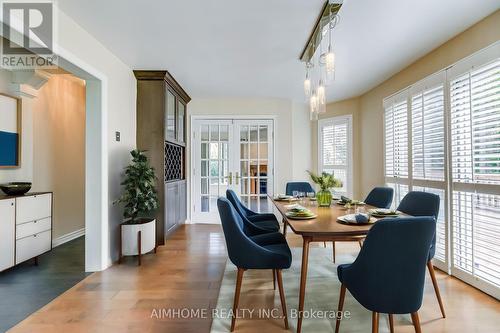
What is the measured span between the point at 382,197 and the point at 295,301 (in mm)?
1604

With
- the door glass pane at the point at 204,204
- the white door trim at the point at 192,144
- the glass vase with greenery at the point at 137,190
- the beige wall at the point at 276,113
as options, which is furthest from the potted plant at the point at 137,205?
the beige wall at the point at 276,113

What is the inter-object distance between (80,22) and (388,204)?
3659mm

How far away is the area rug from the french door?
7.43 ft

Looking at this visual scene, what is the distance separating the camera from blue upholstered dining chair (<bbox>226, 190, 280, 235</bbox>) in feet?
8.52

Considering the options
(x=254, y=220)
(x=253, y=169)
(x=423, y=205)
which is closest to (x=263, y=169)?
(x=253, y=169)

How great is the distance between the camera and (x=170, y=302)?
2215 mm

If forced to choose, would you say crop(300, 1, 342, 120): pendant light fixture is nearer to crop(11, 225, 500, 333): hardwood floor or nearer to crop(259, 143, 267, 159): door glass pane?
crop(11, 225, 500, 333): hardwood floor

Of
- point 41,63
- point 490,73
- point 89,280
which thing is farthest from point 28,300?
point 490,73

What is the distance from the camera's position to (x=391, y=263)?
133 centimetres

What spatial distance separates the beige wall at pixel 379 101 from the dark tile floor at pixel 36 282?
435 cm

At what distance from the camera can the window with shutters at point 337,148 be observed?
4957 millimetres

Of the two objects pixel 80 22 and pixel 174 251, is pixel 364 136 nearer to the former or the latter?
pixel 174 251

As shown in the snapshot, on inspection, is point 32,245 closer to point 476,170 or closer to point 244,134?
point 244,134

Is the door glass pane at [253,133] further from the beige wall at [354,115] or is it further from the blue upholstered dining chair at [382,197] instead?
the blue upholstered dining chair at [382,197]
